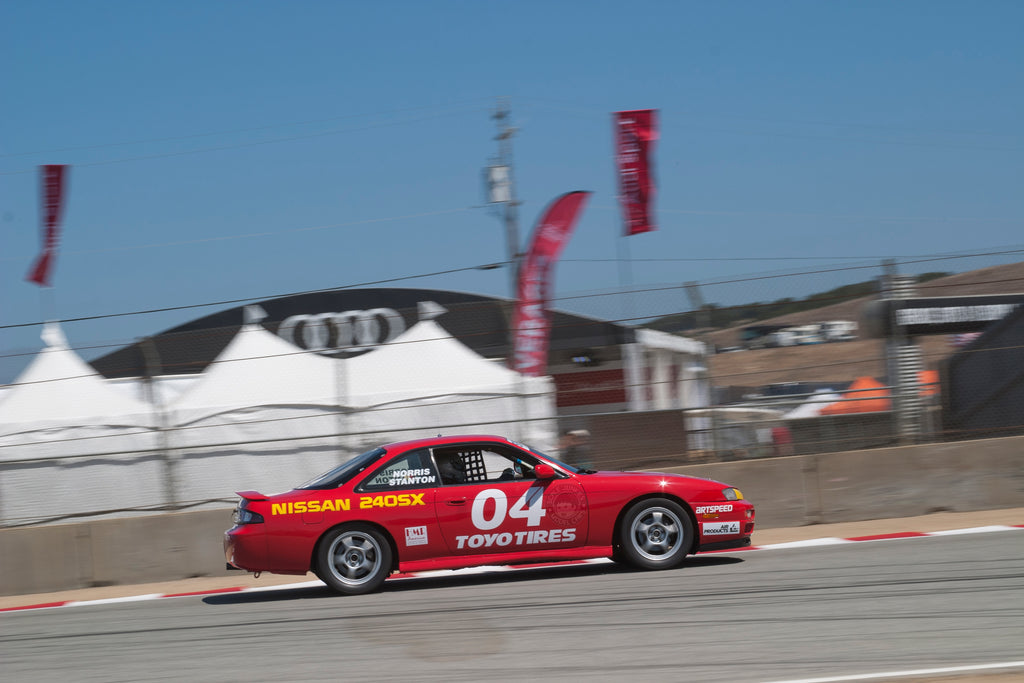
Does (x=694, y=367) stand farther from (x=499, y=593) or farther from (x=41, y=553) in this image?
(x=41, y=553)

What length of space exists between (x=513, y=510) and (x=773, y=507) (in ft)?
14.0

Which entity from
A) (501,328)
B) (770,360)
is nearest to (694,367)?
(770,360)

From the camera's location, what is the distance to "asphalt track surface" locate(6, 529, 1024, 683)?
504cm

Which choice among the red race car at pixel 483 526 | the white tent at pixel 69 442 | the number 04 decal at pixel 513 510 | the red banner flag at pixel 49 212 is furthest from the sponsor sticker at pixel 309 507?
the red banner flag at pixel 49 212

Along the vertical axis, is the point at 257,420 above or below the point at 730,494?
above

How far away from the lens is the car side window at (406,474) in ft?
26.9

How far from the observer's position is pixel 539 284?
15695 mm

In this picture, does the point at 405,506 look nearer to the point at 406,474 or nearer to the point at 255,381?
the point at 406,474

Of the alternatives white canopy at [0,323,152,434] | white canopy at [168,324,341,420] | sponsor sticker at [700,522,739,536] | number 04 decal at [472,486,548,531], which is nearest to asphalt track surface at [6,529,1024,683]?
sponsor sticker at [700,522,739,536]

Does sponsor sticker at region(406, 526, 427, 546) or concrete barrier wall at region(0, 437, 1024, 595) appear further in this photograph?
concrete barrier wall at region(0, 437, 1024, 595)

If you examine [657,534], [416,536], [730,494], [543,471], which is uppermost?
[543,471]

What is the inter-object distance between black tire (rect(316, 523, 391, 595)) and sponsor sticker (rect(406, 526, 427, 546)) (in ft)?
0.65

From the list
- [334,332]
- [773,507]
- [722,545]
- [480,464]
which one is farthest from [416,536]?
[334,332]

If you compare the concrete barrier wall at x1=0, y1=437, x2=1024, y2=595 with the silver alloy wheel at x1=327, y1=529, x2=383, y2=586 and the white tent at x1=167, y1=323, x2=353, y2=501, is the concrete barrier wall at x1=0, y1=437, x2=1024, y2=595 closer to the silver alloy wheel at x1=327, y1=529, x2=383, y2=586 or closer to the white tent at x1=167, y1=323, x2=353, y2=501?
the white tent at x1=167, y1=323, x2=353, y2=501
